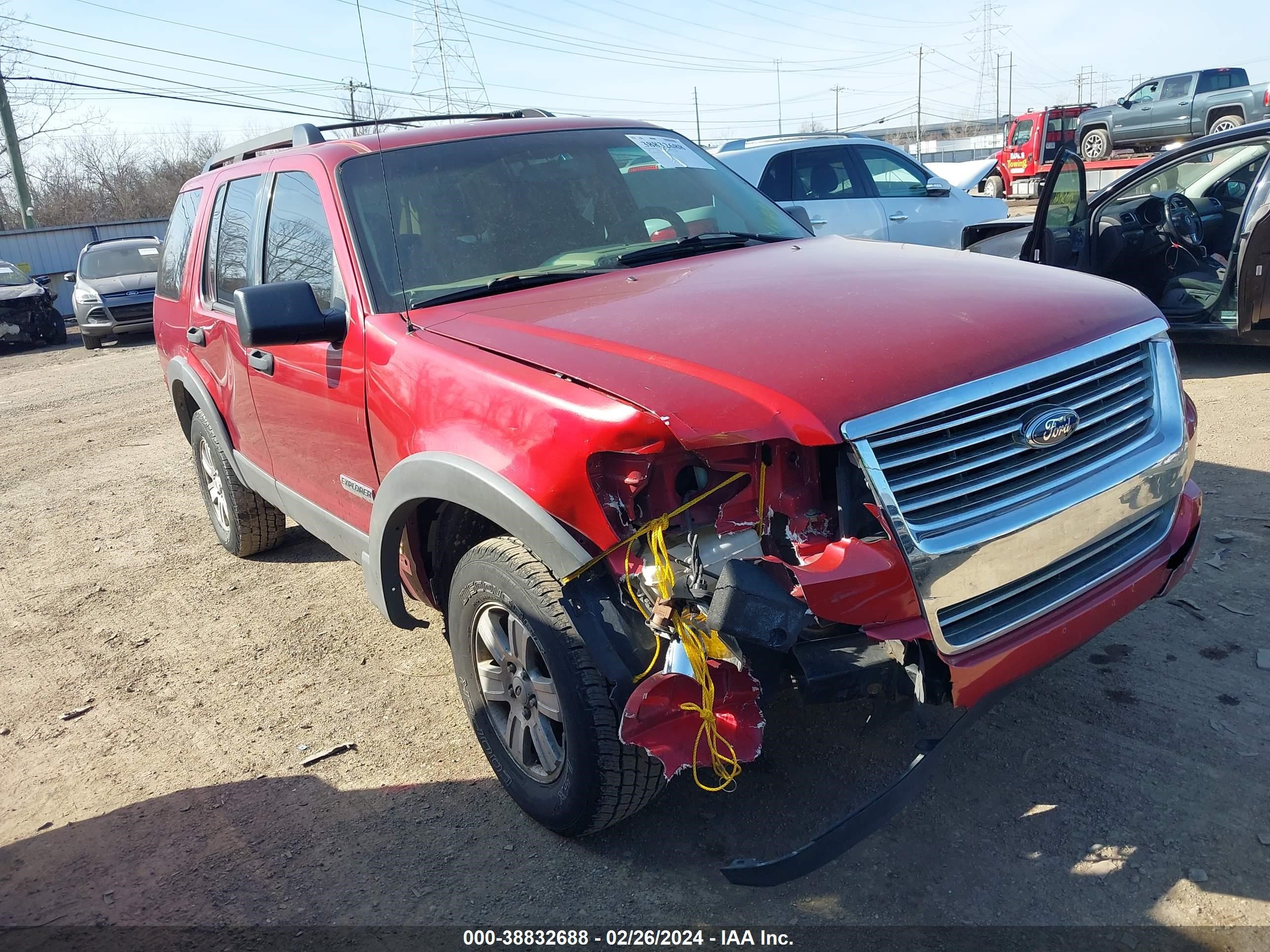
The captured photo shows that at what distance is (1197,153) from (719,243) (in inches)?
186

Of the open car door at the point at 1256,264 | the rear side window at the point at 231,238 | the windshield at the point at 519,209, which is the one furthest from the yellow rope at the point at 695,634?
the open car door at the point at 1256,264

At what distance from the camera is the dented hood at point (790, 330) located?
2.20 metres

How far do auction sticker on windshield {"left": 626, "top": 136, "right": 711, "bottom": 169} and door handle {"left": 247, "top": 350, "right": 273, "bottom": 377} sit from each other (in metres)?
1.71

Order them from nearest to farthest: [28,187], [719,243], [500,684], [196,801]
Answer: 1. [500,684]
2. [196,801]
3. [719,243]
4. [28,187]

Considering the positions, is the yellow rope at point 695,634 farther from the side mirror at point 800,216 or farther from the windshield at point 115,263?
the windshield at point 115,263

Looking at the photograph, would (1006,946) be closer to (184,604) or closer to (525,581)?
(525,581)

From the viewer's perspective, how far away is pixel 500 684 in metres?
2.90

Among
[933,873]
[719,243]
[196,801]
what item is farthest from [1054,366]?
[196,801]

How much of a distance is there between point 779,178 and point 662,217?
17.6ft

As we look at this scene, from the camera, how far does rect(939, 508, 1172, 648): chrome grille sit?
230cm

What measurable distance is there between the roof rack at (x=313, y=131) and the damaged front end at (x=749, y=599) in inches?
97.5

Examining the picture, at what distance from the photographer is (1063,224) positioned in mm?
6688

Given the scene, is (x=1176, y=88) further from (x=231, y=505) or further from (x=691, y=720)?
(x=691, y=720)

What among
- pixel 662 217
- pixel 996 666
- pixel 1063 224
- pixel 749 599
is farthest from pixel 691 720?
pixel 1063 224
